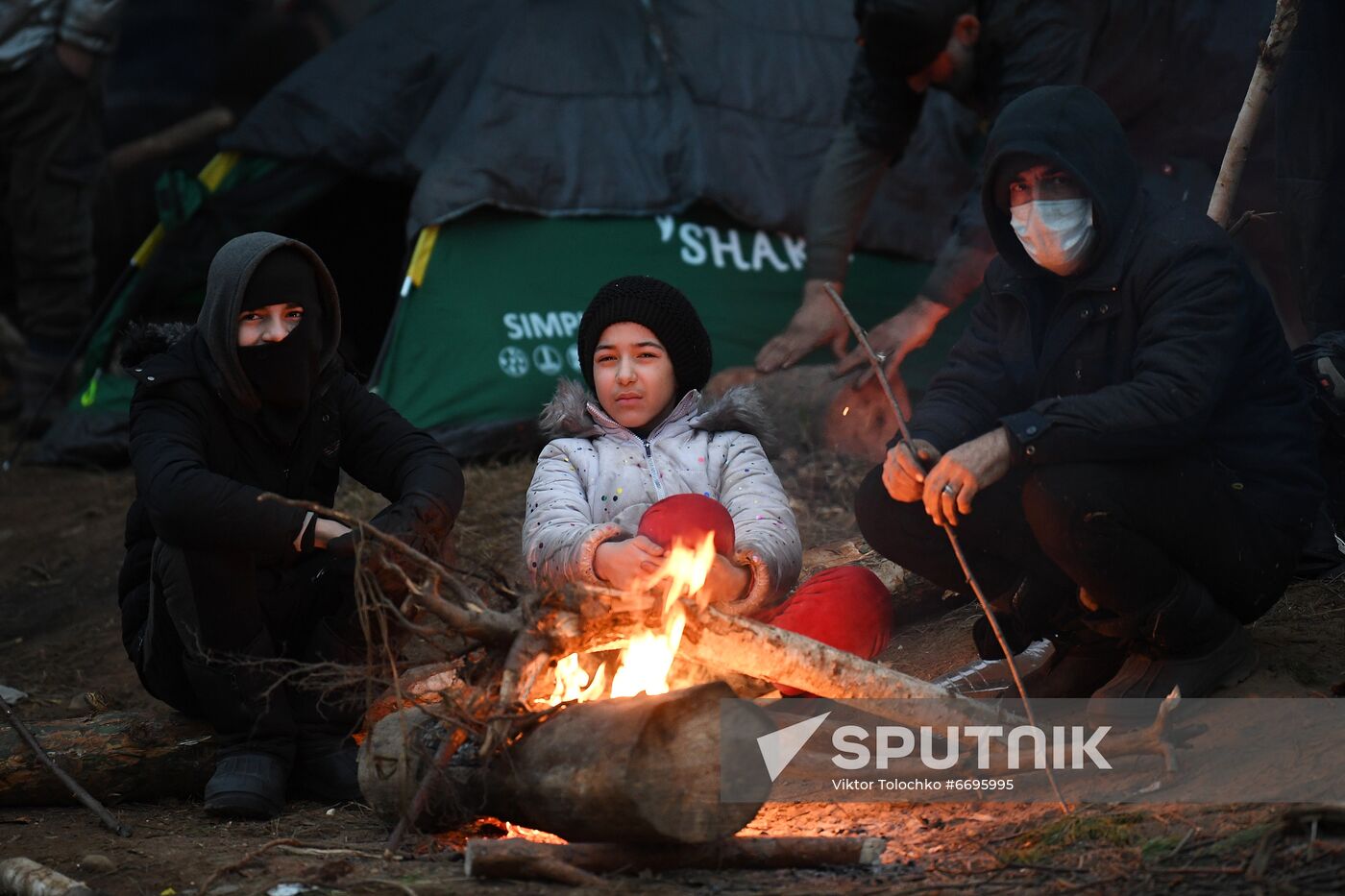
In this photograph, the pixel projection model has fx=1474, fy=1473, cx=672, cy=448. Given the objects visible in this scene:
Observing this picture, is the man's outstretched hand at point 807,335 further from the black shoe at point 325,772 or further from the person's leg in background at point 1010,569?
the black shoe at point 325,772

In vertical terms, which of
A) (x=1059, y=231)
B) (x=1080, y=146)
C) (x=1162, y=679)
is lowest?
(x=1162, y=679)

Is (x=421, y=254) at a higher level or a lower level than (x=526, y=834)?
higher

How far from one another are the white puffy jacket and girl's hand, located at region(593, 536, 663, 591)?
40mm

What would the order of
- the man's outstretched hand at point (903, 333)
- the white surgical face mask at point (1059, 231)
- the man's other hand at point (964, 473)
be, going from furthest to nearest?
the man's outstretched hand at point (903, 333)
the white surgical face mask at point (1059, 231)
the man's other hand at point (964, 473)

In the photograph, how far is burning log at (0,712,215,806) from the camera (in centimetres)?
373

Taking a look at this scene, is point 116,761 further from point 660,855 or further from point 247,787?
point 660,855

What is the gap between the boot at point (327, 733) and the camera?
12.3ft

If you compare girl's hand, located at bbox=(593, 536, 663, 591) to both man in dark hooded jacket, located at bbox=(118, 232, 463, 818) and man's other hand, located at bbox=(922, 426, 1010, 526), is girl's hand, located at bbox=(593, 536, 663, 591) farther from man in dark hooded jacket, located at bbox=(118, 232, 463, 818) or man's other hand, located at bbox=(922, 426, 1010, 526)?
man's other hand, located at bbox=(922, 426, 1010, 526)

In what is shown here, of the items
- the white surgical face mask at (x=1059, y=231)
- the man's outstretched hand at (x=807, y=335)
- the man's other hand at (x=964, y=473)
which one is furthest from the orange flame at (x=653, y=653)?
the man's outstretched hand at (x=807, y=335)

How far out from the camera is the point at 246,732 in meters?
3.78

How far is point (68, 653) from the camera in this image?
5.54 metres

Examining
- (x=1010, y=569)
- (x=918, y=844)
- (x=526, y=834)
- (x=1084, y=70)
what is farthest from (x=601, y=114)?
(x=918, y=844)

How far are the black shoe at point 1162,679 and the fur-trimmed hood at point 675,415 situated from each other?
1.19m

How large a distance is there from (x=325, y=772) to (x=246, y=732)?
9.3 inches
